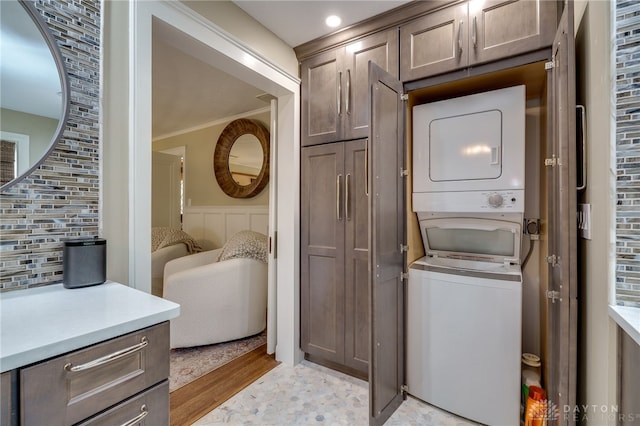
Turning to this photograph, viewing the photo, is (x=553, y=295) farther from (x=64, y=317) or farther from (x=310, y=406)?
(x=64, y=317)

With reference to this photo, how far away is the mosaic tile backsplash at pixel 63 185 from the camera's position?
100 centimetres

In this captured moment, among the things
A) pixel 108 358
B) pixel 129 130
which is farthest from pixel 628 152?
pixel 129 130

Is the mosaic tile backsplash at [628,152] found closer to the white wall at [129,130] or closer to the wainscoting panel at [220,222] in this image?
the white wall at [129,130]

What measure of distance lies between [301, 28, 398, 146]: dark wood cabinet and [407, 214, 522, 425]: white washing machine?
2.90 feet

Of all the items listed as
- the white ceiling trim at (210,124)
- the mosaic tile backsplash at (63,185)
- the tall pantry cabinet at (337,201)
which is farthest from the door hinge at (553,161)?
the white ceiling trim at (210,124)

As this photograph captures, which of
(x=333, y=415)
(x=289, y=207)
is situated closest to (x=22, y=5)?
(x=289, y=207)

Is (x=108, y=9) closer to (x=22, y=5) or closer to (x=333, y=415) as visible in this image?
(x=22, y=5)

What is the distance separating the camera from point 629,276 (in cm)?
91

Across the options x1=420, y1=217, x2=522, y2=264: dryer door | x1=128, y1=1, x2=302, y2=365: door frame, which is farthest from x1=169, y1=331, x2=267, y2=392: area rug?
x1=420, y1=217, x2=522, y2=264: dryer door

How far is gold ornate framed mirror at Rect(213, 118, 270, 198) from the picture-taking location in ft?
11.3

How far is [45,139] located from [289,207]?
4.80 feet

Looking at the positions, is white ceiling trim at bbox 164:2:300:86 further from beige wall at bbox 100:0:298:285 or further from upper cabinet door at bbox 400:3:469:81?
upper cabinet door at bbox 400:3:469:81

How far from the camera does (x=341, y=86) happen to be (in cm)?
207

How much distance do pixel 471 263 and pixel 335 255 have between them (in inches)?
36.1
